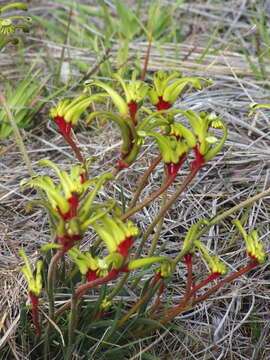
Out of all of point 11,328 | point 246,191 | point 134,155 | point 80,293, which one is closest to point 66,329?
point 11,328

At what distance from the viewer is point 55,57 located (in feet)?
12.4

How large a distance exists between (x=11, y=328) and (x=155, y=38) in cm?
245

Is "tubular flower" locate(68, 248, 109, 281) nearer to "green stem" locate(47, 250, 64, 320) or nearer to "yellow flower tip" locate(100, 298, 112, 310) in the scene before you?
"green stem" locate(47, 250, 64, 320)

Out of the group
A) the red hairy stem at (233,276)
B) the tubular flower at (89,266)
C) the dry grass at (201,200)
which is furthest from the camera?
the dry grass at (201,200)

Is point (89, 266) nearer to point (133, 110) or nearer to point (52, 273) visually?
point (52, 273)

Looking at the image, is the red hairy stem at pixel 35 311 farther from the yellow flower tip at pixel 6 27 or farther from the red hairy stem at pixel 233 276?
the yellow flower tip at pixel 6 27

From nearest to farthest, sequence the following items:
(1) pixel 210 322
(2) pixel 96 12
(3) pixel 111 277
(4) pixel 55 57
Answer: (3) pixel 111 277
(1) pixel 210 322
(4) pixel 55 57
(2) pixel 96 12

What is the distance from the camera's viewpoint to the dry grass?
7.35 ft

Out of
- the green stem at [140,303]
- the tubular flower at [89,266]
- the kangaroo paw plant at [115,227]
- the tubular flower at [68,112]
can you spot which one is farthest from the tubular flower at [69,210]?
the green stem at [140,303]

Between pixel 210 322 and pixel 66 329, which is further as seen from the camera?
pixel 210 322

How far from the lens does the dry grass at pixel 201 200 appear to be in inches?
88.2

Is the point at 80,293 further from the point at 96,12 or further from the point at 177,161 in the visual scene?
the point at 96,12

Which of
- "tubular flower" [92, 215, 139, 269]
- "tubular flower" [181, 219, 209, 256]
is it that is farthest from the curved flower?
"tubular flower" [181, 219, 209, 256]

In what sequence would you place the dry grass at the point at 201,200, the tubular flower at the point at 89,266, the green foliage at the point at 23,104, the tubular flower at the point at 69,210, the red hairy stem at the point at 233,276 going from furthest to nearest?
the green foliage at the point at 23,104, the dry grass at the point at 201,200, the red hairy stem at the point at 233,276, the tubular flower at the point at 89,266, the tubular flower at the point at 69,210
